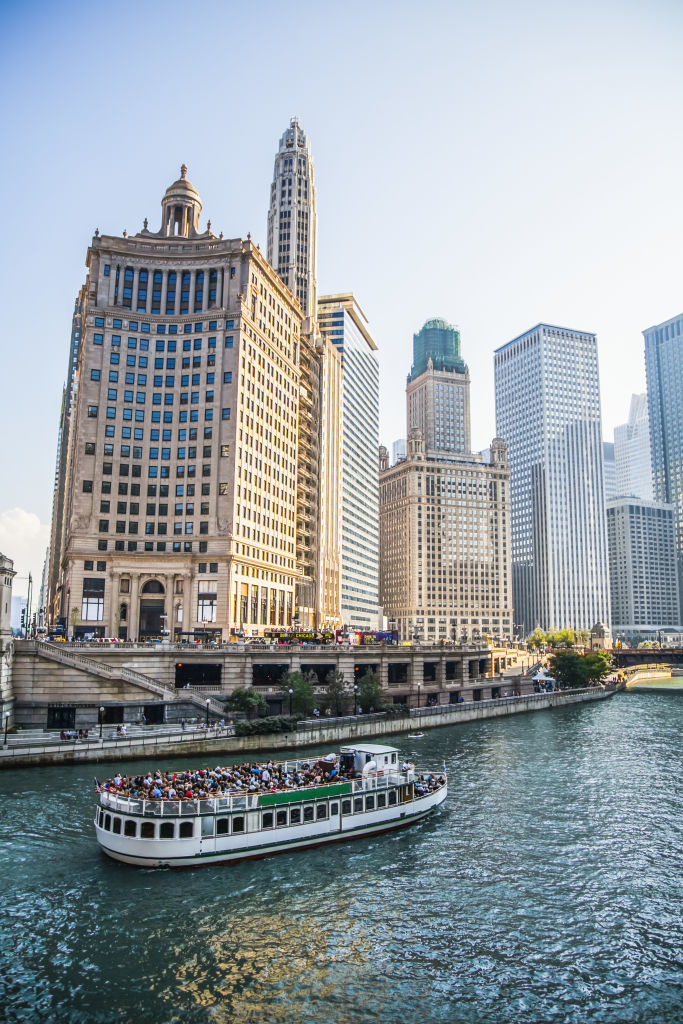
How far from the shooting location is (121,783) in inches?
1934

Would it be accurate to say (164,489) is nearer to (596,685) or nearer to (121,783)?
(121,783)

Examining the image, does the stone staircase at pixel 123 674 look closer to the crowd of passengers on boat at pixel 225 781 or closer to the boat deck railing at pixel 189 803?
the crowd of passengers on boat at pixel 225 781

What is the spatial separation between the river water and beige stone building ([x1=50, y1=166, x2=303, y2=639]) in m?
57.3

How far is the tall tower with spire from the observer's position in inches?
7416

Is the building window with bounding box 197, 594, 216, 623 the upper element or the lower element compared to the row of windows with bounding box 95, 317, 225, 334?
lower

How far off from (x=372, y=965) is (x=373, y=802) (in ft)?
71.0

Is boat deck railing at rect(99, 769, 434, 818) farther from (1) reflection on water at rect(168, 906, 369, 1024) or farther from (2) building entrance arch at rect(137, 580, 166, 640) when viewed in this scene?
(2) building entrance arch at rect(137, 580, 166, 640)

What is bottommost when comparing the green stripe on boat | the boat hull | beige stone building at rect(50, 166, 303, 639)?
the boat hull

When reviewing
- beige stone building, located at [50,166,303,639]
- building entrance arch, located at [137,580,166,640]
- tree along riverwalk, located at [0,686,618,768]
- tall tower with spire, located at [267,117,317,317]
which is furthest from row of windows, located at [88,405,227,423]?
tall tower with spire, located at [267,117,317,317]

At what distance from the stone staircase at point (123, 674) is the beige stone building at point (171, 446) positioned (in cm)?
2737

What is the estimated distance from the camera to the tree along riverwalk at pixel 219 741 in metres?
66.7

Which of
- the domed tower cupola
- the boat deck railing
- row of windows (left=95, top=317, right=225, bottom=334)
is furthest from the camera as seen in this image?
the domed tower cupola

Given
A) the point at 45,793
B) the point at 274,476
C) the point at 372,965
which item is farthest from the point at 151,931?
the point at 274,476

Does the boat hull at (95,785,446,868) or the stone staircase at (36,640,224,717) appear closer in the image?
the boat hull at (95,785,446,868)
